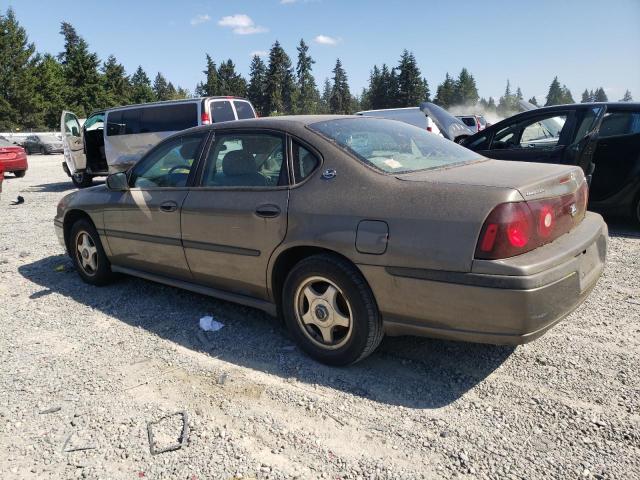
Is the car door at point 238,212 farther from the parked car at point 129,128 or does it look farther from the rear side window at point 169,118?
the rear side window at point 169,118

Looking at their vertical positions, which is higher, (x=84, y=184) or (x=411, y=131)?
(x=411, y=131)

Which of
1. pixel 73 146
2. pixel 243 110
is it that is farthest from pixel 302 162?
pixel 73 146

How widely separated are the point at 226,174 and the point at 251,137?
33 cm

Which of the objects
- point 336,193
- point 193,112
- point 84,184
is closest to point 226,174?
point 336,193

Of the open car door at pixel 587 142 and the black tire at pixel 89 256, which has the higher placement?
the open car door at pixel 587 142

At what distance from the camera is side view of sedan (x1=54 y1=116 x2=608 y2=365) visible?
8.01 feet

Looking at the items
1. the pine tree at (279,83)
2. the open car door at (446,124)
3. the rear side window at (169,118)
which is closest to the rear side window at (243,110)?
the rear side window at (169,118)

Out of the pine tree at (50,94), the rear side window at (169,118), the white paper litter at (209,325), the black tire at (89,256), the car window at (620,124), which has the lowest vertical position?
the white paper litter at (209,325)

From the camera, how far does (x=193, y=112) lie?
Result: 10359 millimetres

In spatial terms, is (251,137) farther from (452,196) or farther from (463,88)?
(463,88)

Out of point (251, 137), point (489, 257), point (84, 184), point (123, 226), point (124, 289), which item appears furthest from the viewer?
point (84, 184)

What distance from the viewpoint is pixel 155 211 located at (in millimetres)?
3967

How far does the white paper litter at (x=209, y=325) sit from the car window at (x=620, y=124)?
5.50 m

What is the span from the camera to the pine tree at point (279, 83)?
88.1 metres
